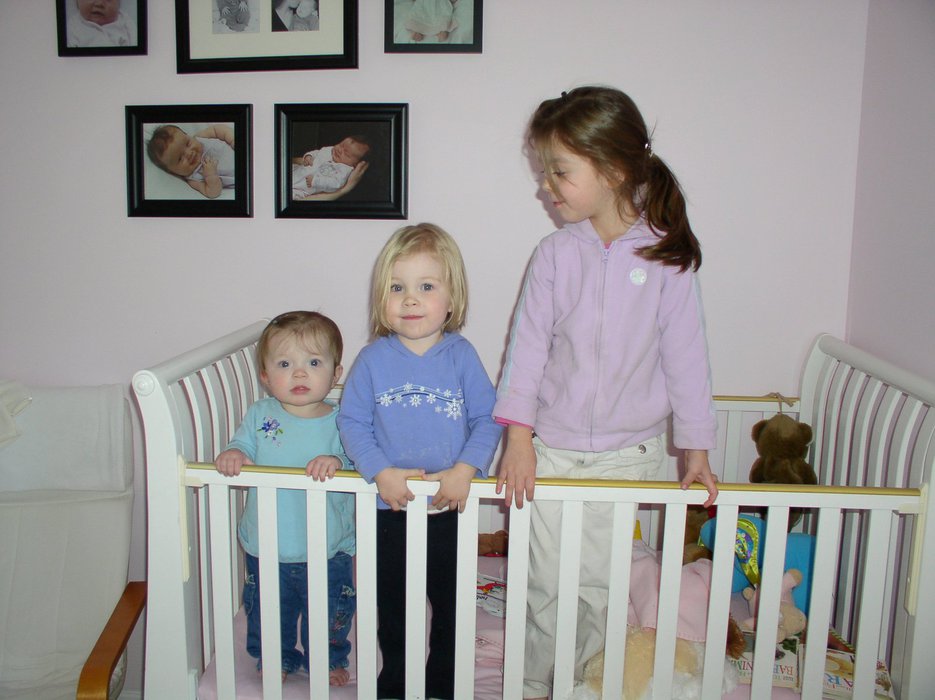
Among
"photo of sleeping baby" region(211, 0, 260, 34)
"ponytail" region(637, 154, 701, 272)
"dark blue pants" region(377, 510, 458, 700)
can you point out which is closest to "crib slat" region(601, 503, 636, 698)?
"dark blue pants" region(377, 510, 458, 700)

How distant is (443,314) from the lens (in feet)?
4.54

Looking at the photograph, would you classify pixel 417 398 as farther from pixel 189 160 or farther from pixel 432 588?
pixel 189 160

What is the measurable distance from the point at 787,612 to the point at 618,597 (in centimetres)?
45

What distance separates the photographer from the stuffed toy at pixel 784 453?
1.66 meters

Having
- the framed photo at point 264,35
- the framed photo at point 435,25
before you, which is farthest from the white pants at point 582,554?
the framed photo at point 264,35

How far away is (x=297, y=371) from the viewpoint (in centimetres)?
148

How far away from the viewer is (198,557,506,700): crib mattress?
139 centimetres

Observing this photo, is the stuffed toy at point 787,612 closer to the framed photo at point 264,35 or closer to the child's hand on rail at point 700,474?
the child's hand on rail at point 700,474

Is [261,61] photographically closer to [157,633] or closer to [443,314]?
[443,314]

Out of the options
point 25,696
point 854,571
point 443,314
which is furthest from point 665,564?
point 25,696

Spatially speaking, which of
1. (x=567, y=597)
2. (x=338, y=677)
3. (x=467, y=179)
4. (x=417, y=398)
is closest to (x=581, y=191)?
(x=417, y=398)

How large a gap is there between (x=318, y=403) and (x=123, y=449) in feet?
2.26

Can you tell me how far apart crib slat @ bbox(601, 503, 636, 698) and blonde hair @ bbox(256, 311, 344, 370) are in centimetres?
67

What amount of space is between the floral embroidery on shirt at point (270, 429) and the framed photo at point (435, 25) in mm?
950
